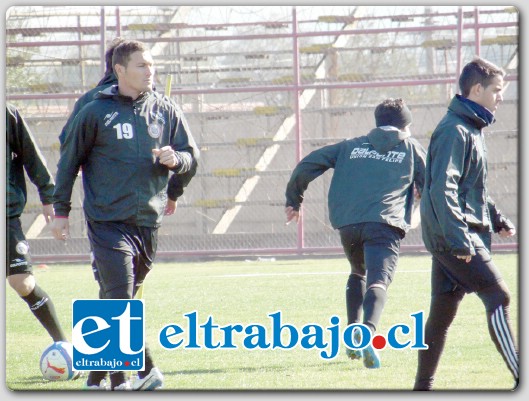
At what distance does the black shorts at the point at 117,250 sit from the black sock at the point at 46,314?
2.95ft

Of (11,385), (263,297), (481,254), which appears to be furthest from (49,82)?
(481,254)

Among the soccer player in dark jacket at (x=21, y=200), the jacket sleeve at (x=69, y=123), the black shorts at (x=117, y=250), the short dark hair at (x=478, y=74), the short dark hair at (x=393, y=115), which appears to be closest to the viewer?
the short dark hair at (x=478, y=74)

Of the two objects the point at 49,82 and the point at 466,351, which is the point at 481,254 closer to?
the point at 466,351

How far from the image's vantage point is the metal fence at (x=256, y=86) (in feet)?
48.5

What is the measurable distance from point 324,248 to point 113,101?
8.29m

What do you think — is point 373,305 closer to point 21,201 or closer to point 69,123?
point 69,123

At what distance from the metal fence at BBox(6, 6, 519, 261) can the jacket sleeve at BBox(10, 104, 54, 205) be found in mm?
8231

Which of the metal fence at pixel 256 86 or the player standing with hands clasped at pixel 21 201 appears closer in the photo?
the player standing with hands clasped at pixel 21 201

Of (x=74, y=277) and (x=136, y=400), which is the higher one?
(x=136, y=400)

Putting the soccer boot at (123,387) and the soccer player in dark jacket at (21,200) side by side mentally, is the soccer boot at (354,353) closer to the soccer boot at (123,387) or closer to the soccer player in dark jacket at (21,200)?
the soccer boot at (123,387)

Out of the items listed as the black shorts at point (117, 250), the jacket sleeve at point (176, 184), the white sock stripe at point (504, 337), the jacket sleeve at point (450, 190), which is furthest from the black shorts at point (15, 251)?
the white sock stripe at point (504, 337)

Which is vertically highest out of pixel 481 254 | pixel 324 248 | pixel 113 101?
pixel 113 101

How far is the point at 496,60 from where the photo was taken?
51.1ft

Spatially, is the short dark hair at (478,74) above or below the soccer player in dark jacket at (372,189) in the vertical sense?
above
